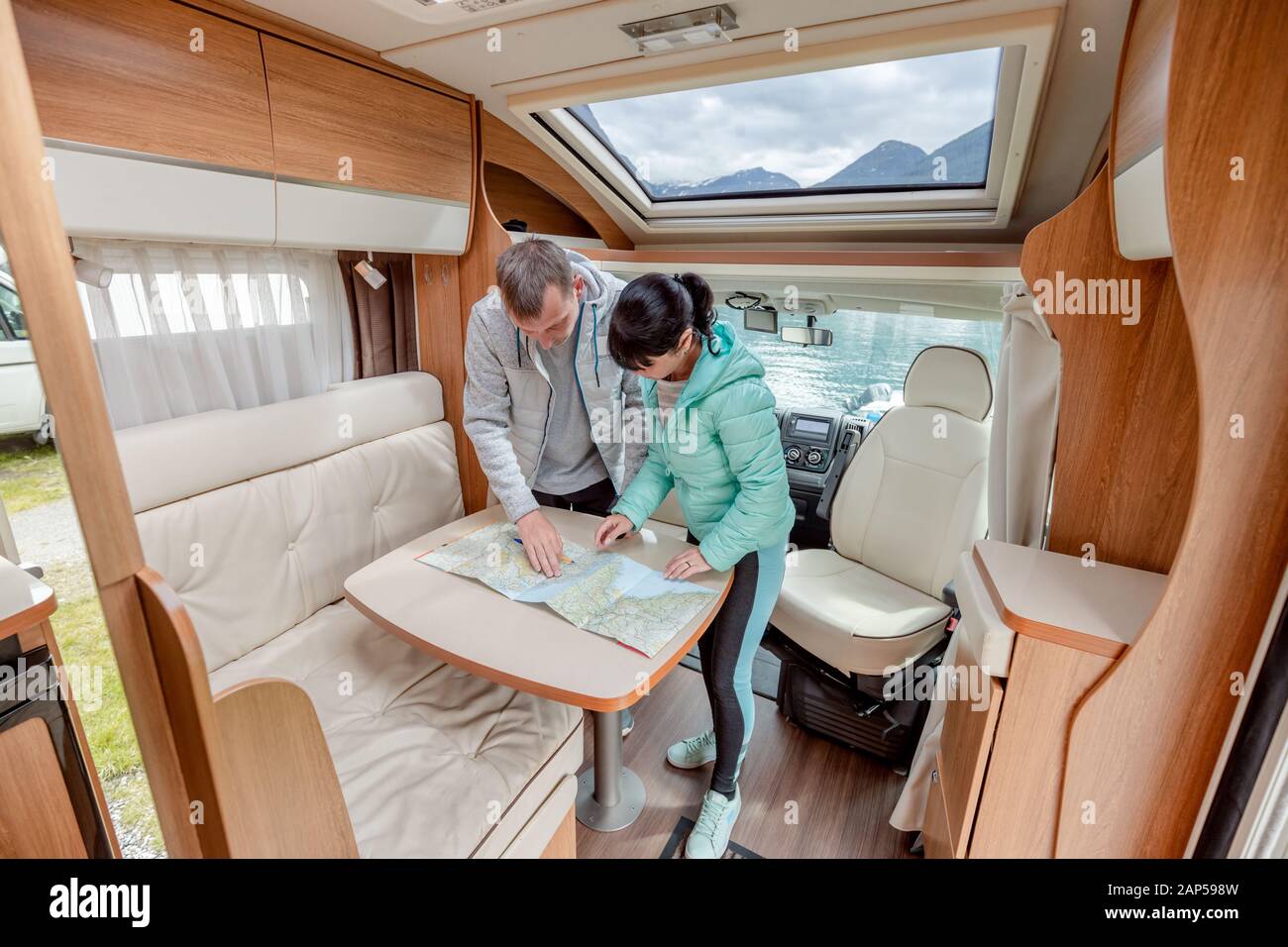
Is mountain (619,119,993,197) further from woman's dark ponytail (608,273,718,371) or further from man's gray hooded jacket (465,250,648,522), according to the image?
woman's dark ponytail (608,273,718,371)

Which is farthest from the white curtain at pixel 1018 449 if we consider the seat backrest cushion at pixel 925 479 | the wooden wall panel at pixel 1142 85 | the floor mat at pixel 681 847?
the floor mat at pixel 681 847

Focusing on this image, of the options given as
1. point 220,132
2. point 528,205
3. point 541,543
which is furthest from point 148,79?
point 528,205

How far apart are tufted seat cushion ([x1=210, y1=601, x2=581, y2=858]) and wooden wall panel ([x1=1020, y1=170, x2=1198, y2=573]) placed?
4.43ft

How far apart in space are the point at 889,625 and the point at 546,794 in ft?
3.68

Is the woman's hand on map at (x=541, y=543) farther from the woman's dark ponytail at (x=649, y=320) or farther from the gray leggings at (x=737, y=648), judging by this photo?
the woman's dark ponytail at (x=649, y=320)

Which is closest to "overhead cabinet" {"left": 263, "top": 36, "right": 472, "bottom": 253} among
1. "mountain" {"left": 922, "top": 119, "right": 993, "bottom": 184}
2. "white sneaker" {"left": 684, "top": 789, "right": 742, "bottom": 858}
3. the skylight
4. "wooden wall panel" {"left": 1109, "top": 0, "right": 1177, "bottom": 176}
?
the skylight

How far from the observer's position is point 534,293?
141 cm

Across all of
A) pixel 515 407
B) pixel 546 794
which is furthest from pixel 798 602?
pixel 515 407

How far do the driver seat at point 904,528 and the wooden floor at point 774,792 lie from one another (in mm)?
380

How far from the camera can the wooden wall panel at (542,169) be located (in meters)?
2.27

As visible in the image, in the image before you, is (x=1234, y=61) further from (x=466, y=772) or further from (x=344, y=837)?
(x=466, y=772)

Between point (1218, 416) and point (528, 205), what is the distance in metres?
2.56

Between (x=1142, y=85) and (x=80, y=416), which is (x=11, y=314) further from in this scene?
(x=1142, y=85)

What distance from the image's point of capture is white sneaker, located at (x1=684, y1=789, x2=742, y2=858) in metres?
1.66
